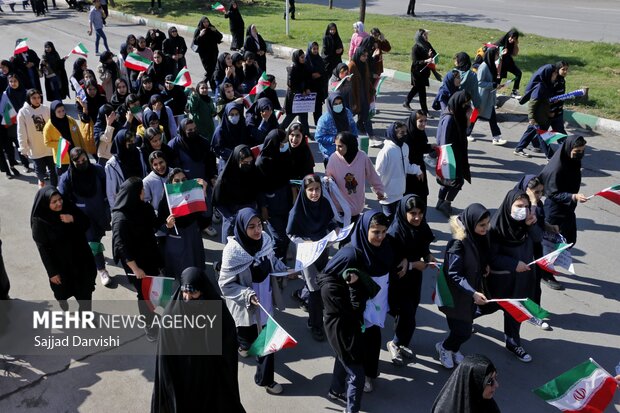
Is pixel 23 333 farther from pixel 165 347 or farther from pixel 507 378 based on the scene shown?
pixel 507 378

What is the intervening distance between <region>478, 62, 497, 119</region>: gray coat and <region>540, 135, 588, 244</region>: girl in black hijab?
13.2ft

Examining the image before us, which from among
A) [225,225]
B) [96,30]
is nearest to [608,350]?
[225,225]

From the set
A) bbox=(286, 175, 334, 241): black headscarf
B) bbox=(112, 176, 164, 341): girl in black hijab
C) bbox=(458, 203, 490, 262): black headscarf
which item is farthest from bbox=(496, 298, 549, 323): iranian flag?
bbox=(112, 176, 164, 341): girl in black hijab

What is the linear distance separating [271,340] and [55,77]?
9.06 metres

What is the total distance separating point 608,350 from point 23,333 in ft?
19.1

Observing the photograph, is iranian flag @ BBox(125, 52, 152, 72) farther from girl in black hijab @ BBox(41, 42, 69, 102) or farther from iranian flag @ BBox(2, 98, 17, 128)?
iranian flag @ BBox(2, 98, 17, 128)

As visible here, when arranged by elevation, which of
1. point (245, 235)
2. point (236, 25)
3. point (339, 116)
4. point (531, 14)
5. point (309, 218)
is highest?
point (531, 14)

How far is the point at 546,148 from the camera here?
31.1ft

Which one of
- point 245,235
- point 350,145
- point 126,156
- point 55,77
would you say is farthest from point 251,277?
point 55,77

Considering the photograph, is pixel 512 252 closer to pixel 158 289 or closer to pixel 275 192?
pixel 275 192

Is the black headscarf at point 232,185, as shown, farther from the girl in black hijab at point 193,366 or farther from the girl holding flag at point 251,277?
the girl in black hijab at point 193,366

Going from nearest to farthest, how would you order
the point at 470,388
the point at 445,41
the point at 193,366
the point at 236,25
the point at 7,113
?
the point at 470,388 < the point at 193,366 < the point at 7,113 < the point at 445,41 < the point at 236,25

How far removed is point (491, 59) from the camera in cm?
1089

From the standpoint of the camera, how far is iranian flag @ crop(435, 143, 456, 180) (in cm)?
751
